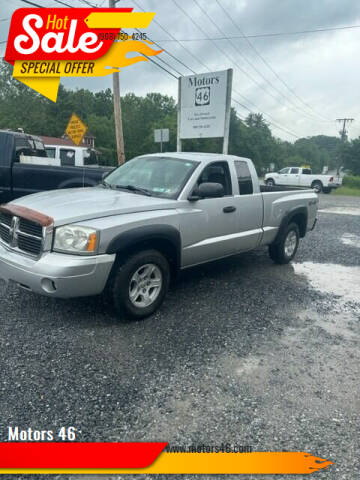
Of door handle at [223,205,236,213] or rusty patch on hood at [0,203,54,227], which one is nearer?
rusty patch on hood at [0,203,54,227]

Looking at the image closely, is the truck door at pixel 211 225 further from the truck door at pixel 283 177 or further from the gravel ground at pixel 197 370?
the truck door at pixel 283 177

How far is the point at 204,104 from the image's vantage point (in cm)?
1405

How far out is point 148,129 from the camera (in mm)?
58812

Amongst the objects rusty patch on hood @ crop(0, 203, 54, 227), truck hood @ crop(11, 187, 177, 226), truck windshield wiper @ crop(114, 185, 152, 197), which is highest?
truck windshield wiper @ crop(114, 185, 152, 197)

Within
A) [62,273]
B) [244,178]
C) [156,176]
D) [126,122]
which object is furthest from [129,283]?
[126,122]

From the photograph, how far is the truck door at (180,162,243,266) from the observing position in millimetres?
4129

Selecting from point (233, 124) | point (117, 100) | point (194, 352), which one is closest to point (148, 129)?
point (233, 124)

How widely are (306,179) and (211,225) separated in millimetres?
24243

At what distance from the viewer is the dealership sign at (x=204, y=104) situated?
13516 millimetres

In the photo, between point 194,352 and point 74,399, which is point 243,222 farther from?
point 74,399

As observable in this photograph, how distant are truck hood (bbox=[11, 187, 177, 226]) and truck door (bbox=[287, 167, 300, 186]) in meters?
24.6

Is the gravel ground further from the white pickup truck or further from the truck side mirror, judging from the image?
the white pickup truck

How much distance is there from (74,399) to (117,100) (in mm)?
13620

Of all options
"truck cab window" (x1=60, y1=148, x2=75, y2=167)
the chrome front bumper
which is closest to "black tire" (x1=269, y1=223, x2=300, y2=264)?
the chrome front bumper
